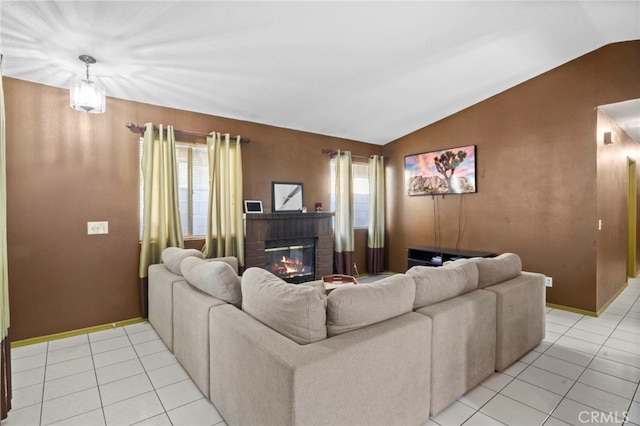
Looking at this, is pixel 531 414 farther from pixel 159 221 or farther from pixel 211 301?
pixel 159 221

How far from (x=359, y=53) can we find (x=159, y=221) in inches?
108

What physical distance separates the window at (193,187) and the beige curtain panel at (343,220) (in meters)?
2.09

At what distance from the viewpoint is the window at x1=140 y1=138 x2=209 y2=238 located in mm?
3887

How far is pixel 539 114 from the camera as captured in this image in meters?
3.99

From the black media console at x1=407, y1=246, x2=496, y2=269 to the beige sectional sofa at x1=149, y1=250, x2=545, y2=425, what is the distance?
1821 mm

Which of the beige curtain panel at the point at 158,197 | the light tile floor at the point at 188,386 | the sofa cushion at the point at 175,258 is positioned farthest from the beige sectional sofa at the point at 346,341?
the beige curtain panel at the point at 158,197

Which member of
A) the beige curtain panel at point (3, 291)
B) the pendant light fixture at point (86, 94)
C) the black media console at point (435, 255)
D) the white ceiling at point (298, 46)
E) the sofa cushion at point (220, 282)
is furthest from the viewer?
the black media console at point (435, 255)

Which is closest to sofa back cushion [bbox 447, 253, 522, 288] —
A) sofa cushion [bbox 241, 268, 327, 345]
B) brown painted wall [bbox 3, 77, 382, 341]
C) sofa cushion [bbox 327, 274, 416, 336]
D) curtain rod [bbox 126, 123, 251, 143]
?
sofa cushion [bbox 327, 274, 416, 336]

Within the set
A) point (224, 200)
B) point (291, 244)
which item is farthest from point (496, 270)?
point (224, 200)

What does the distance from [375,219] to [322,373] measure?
14.7 feet

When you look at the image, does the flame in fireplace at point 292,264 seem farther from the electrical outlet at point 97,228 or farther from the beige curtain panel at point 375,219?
the electrical outlet at point 97,228

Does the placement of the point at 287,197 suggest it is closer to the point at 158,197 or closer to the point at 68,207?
the point at 158,197

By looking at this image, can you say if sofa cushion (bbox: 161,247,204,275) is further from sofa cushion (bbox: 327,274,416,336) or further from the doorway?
the doorway

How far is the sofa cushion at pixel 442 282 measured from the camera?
1.95 m
